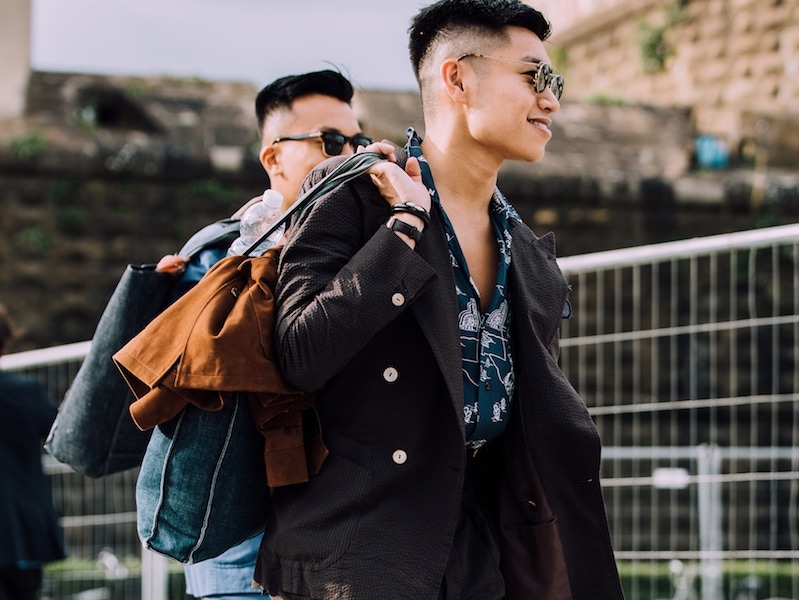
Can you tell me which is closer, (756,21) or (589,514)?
(589,514)

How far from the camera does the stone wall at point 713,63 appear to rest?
15.7 metres

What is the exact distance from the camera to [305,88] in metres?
3.72

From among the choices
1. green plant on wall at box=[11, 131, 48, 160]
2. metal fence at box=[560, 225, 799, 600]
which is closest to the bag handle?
metal fence at box=[560, 225, 799, 600]

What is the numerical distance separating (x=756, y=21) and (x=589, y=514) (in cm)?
1626

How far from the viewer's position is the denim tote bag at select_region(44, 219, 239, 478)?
10.0 ft

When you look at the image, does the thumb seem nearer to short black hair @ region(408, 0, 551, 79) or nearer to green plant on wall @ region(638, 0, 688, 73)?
short black hair @ region(408, 0, 551, 79)

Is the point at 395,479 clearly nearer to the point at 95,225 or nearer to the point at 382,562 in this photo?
the point at 382,562

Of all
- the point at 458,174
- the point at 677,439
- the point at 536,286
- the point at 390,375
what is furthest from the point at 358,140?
the point at 677,439

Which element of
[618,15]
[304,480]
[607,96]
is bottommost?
[304,480]

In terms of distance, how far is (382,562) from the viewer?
2266mm

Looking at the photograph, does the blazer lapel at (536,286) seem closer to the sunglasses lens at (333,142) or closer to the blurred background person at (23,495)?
the sunglasses lens at (333,142)

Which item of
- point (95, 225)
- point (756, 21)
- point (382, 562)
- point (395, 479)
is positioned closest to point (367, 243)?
point (395, 479)

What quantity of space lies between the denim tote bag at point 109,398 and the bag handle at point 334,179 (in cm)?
73

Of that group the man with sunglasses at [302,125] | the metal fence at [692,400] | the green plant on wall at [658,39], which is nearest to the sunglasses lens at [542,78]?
the man with sunglasses at [302,125]
